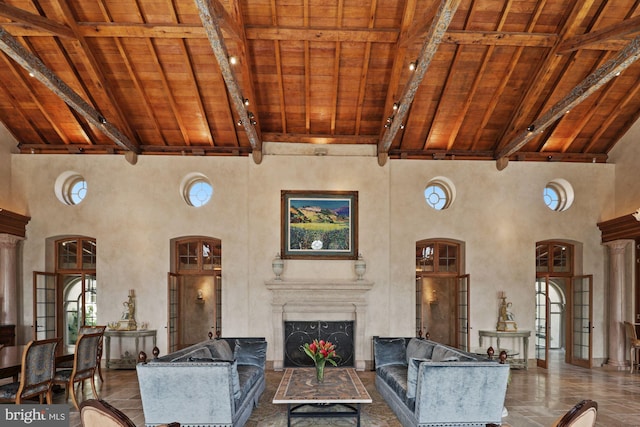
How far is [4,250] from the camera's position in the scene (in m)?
9.42

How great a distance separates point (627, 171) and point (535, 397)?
18.3ft

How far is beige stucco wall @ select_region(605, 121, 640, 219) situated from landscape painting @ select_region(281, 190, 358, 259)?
18.2ft

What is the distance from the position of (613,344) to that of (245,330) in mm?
7515

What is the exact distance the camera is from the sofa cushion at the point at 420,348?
6895 mm

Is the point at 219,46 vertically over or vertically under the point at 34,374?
over

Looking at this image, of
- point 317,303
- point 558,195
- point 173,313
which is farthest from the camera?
point 558,195

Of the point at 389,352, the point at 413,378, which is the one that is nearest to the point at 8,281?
the point at 389,352

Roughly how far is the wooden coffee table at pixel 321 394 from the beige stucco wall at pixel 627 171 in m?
7.15

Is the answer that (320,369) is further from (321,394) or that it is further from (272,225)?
(272,225)

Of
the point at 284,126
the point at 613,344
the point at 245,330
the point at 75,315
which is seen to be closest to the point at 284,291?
A: the point at 245,330

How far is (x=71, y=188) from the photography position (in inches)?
412

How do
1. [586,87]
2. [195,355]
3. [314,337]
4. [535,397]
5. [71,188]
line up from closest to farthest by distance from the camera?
1. [195,355]
2. [535,397]
3. [586,87]
4. [314,337]
5. [71,188]

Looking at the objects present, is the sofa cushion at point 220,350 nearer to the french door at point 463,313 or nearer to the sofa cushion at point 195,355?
the sofa cushion at point 195,355

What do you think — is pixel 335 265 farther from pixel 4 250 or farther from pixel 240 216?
pixel 4 250
